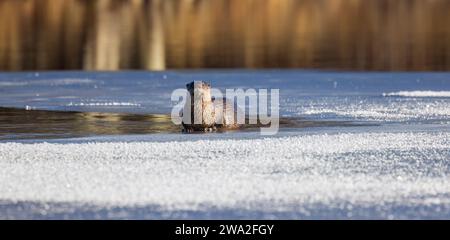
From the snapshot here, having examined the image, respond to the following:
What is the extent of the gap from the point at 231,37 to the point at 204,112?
110 ft

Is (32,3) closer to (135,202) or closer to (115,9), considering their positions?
(115,9)

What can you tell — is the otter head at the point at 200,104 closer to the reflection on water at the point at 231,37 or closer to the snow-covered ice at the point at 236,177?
the snow-covered ice at the point at 236,177

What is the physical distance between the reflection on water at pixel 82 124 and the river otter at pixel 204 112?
22 centimetres

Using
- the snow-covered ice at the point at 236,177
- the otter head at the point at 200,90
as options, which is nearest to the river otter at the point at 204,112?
the otter head at the point at 200,90

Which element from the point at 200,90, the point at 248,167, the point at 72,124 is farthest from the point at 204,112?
the point at 248,167

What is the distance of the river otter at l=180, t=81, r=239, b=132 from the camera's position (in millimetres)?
15766

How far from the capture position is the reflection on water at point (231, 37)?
33.6 metres

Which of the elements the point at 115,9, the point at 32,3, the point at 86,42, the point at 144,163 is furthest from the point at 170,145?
the point at 32,3

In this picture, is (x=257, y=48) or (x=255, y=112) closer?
(x=255, y=112)

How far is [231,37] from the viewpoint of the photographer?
49219 millimetres

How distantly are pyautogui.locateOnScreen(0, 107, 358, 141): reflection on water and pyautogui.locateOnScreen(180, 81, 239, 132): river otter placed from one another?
0.72 feet

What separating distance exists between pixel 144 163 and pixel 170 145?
1.57 metres

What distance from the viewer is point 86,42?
4619 centimetres
